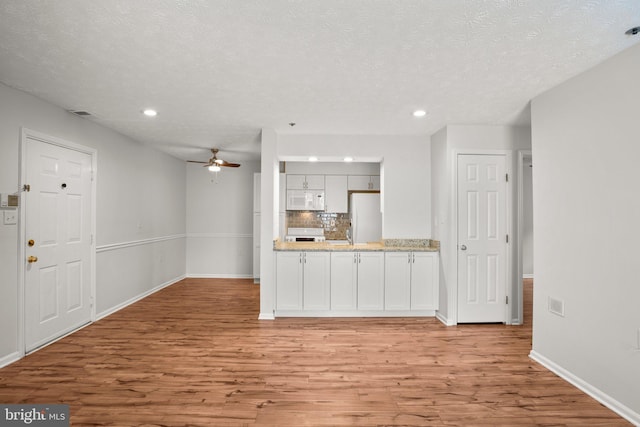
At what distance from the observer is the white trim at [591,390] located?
226 centimetres

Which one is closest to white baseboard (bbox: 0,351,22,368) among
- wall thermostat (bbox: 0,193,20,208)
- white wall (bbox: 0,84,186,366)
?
white wall (bbox: 0,84,186,366)

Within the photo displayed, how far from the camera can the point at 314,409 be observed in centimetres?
236

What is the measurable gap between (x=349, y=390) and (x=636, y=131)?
Result: 2.71 metres

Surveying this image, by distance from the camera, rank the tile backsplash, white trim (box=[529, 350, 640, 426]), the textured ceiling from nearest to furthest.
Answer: the textured ceiling
white trim (box=[529, 350, 640, 426])
the tile backsplash

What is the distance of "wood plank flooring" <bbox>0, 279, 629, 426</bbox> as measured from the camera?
229 cm

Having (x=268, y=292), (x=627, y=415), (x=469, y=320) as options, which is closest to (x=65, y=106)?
(x=268, y=292)

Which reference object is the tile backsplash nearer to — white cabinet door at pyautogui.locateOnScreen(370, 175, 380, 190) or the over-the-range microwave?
the over-the-range microwave

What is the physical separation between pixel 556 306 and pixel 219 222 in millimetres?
6157

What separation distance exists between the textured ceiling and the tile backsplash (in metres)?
3.65

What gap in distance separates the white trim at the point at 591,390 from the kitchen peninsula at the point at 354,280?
1.56 m

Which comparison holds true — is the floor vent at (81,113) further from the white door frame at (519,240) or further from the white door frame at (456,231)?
the white door frame at (519,240)

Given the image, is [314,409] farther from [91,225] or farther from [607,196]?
[91,225]

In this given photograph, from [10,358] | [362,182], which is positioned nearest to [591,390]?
[10,358]

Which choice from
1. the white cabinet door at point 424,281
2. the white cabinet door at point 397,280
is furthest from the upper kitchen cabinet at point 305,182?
the white cabinet door at point 424,281
